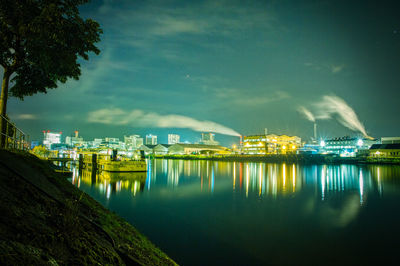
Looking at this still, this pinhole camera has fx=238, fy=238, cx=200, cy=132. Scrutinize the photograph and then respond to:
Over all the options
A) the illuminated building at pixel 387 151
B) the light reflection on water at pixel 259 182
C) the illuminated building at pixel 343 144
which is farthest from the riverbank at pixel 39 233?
the illuminated building at pixel 343 144

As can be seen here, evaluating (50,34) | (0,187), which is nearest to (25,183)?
(0,187)

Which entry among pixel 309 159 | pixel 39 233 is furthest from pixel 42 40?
pixel 309 159

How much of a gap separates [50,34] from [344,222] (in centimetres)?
2141

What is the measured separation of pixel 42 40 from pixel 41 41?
8cm

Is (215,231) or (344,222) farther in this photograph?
(344,222)

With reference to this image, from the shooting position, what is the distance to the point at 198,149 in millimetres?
182625

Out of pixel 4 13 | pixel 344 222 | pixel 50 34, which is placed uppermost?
pixel 4 13

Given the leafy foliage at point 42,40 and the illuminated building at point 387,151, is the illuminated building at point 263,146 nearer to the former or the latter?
the illuminated building at point 387,151

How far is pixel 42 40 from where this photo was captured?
11.4 meters

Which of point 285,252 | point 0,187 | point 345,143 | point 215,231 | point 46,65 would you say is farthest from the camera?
point 345,143

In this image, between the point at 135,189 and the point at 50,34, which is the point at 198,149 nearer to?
the point at 135,189

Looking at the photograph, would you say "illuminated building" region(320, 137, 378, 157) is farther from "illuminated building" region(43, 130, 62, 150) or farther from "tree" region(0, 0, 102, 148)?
"illuminated building" region(43, 130, 62, 150)

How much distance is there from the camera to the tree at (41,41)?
1132cm

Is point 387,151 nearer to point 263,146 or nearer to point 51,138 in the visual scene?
point 263,146
